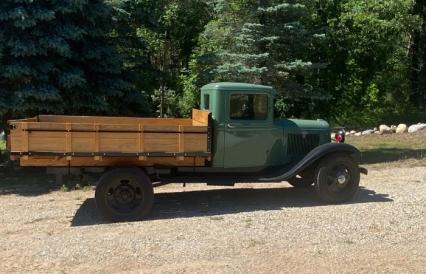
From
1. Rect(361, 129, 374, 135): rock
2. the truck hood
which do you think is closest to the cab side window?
the truck hood

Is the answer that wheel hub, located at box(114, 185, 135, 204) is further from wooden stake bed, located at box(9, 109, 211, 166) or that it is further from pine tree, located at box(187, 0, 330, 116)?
pine tree, located at box(187, 0, 330, 116)

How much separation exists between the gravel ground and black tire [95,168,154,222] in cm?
22

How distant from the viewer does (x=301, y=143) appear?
980 cm

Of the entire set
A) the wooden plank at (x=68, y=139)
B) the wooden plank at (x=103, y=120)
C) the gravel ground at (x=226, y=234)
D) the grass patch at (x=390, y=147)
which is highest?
the wooden plank at (x=103, y=120)

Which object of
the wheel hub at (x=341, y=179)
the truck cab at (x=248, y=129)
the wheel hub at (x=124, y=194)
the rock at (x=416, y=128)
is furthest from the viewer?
the rock at (x=416, y=128)

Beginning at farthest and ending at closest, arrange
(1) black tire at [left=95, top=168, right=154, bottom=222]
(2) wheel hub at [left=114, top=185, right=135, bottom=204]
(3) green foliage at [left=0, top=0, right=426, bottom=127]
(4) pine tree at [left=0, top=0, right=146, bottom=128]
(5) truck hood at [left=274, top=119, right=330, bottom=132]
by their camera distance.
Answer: (3) green foliage at [left=0, top=0, right=426, bottom=127], (4) pine tree at [left=0, top=0, right=146, bottom=128], (5) truck hood at [left=274, top=119, right=330, bottom=132], (2) wheel hub at [left=114, top=185, right=135, bottom=204], (1) black tire at [left=95, top=168, right=154, bottom=222]

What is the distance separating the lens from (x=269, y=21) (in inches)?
561

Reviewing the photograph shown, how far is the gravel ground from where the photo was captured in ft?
21.0

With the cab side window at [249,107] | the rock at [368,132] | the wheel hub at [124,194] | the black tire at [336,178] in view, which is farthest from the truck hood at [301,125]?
the rock at [368,132]

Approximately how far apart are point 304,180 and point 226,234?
3.06m

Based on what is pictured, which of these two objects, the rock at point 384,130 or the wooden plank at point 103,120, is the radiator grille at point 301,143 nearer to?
the wooden plank at point 103,120

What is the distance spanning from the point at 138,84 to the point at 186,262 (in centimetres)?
848

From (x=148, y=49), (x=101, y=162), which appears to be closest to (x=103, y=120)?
(x=101, y=162)

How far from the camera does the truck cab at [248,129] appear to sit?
9.05m
